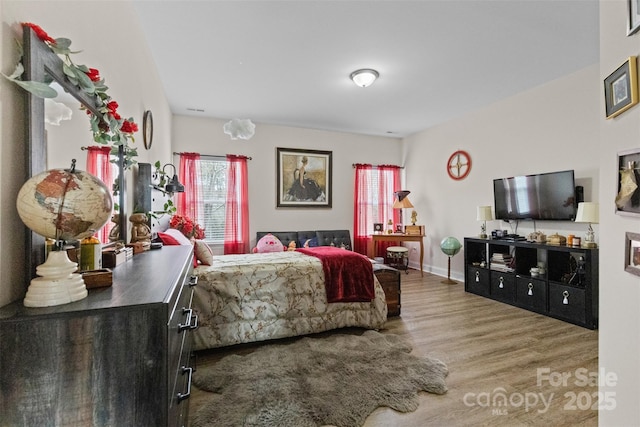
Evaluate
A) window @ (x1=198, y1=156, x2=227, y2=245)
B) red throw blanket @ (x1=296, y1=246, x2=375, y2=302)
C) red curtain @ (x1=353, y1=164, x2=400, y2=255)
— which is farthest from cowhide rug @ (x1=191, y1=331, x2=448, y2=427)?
red curtain @ (x1=353, y1=164, x2=400, y2=255)

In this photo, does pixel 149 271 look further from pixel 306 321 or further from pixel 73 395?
pixel 306 321

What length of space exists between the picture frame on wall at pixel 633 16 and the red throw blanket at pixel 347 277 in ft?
7.59

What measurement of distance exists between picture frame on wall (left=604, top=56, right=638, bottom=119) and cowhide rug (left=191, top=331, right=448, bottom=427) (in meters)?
1.74

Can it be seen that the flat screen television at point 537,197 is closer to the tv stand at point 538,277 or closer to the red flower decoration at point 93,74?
the tv stand at point 538,277

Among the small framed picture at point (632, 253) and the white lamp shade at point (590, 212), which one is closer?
the small framed picture at point (632, 253)

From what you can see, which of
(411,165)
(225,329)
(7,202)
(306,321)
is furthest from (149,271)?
(411,165)

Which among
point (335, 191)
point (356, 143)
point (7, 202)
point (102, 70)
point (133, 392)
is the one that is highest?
point (356, 143)

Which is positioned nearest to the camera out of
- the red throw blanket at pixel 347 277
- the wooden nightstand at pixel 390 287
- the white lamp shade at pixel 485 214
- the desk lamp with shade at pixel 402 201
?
the red throw blanket at pixel 347 277

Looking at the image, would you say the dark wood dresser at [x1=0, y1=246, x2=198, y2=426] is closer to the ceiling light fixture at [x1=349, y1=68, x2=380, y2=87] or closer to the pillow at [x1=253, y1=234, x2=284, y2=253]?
the ceiling light fixture at [x1=349, y1=68, x2=380, y2=87]

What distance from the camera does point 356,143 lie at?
5.98m

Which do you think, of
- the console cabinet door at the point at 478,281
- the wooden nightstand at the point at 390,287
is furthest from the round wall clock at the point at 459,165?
the wooden nightstand at the point at 390,287

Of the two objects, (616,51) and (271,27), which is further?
(271,27)

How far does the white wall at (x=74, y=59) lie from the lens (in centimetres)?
83

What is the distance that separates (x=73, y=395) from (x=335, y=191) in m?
5.23
